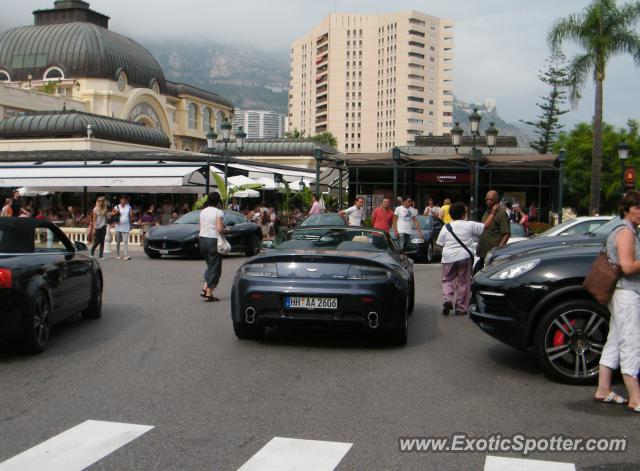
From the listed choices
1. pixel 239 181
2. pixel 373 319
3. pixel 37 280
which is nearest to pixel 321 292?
pixel 373 319

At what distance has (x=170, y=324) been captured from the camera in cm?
951

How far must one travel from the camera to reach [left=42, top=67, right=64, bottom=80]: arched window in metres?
70.4

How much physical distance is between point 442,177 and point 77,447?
3183 cm

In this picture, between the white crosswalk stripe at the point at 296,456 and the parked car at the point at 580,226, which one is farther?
the parked car at the point at 580,226

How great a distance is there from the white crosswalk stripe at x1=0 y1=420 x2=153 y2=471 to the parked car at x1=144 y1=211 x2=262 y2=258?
1487 cm

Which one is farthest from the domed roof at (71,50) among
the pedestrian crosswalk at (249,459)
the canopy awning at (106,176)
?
the pedestrian crosswalk at (249,459)

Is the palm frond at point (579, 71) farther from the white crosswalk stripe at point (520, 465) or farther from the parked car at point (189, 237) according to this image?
the white crosswalk stripe at point (520, 465)

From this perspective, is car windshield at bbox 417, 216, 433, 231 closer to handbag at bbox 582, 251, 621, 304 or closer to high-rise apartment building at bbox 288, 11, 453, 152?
handbag at bbox 582, 251, 621, 304

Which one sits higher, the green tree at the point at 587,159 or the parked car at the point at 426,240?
the green tree at the point at 587,159

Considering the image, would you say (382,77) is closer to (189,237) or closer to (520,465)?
(189,237)

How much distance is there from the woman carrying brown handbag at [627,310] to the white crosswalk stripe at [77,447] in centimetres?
343

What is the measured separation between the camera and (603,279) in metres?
5.59

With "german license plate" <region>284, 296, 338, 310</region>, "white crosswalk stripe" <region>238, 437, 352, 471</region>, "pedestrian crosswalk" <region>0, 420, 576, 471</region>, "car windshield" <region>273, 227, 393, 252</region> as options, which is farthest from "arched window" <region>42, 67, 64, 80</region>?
"white crosswalk stripe" <region>238, 437, 352, 471</region>

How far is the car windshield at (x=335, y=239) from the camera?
352 inches
